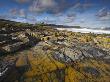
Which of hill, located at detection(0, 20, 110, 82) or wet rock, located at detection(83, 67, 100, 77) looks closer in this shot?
hill, located at detection(0, 20, 110, 82)

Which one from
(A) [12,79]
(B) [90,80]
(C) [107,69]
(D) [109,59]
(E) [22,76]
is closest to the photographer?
(A) [12,79]

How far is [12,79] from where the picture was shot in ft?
97.4

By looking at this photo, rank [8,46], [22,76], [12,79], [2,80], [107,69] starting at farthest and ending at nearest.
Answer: [107,69]
[8,46]
[22,76]
[12,79]
[2,80]

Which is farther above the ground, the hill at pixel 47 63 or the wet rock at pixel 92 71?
the hill at pixel 47 63

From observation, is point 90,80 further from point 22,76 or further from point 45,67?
point 22,76

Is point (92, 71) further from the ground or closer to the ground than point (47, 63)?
closer to the ground

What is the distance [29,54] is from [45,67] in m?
6.97

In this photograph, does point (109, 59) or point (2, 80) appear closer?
point (2, 80)

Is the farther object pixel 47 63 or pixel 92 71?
pixel 92 71

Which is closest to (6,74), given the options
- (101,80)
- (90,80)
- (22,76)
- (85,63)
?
(22,76)

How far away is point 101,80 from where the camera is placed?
3709 centimetres

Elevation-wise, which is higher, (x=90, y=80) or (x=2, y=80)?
(x=2, y=80)

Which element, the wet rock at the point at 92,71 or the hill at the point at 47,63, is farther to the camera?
the wet rock at the point at 92,71

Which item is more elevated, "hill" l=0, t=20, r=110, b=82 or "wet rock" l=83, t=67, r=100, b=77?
"hill" l=0, t=20, r=110, b=82
